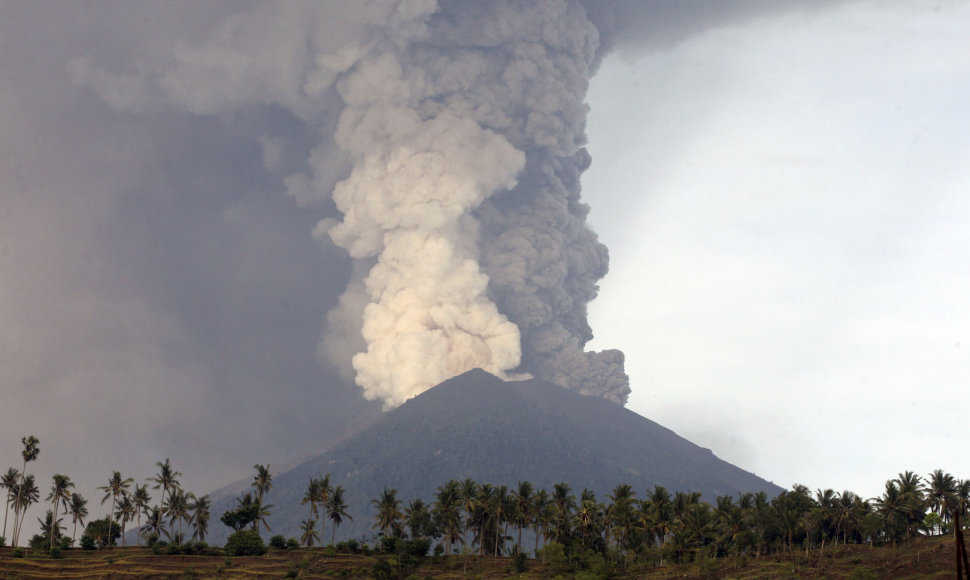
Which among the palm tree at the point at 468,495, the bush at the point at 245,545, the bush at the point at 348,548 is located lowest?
the bush at the point at 348,548

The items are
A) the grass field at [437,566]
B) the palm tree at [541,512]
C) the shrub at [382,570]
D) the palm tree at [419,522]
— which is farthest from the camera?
the palm tree at [419,522]

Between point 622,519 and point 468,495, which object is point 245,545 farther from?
point 622,519

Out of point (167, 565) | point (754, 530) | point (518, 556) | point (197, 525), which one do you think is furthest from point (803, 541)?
point (197, 525)

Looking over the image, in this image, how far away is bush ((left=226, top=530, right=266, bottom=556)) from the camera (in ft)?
423

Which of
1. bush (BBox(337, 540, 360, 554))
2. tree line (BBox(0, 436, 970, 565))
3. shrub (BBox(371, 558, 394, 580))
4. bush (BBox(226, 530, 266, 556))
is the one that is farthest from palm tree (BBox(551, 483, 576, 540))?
bush (BBox(226, 530, 266, 556))

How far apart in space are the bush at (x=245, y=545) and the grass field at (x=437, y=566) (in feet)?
7.35

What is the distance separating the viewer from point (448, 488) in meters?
140

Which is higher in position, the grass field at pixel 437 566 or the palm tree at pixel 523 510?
the palm tree at pixel 523 510

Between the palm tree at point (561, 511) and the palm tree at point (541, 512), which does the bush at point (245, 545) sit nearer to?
the palm tree at point (541, 512)

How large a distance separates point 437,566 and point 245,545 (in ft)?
99.8

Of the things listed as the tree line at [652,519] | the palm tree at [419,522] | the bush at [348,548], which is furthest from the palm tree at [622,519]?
the bush at [348,548]

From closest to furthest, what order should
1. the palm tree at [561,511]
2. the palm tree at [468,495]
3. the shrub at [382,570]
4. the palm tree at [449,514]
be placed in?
1. the shrub at [382,570]
2. the palm tree at [561,511]
3. the palm tree at [449,514]
4. the palm tree at [468,495]

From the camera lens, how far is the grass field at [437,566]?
335 ft

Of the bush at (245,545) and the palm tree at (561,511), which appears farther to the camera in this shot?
the palm tree at (561,511)
